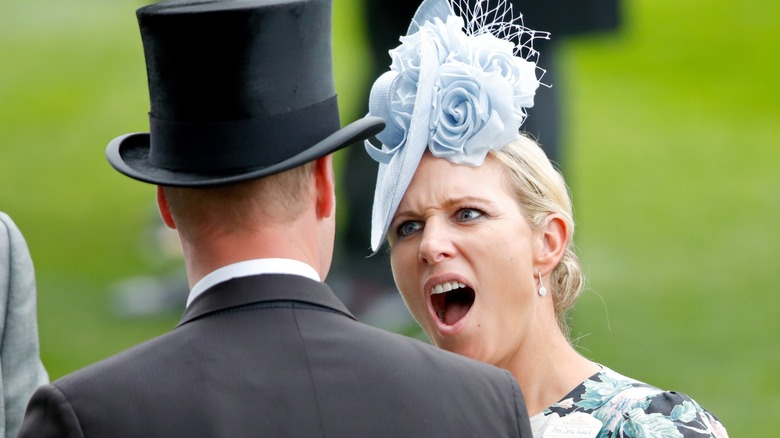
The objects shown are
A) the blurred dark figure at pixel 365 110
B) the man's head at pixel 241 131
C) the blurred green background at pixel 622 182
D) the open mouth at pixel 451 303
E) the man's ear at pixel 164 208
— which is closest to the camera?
the man's head at pixel 241 131

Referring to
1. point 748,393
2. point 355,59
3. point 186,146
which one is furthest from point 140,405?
point 355,59

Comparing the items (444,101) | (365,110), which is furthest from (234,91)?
(365,110)

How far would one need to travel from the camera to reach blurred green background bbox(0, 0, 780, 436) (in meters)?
7.50

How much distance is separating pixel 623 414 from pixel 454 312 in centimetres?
48

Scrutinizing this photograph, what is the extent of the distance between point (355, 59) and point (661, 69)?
2.50m

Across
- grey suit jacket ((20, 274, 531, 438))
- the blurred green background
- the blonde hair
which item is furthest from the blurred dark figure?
grey suit jacket ((20, 274, 531, 438))

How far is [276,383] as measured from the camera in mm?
1859

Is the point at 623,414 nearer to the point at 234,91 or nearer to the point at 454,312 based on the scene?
the point at 454,312

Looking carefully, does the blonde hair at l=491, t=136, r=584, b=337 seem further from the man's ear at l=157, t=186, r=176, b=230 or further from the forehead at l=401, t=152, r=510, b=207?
the man's ear at l=157, t=186, r=176, b=230

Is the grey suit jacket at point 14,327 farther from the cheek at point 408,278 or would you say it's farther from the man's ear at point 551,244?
the man's ear at point 551,244

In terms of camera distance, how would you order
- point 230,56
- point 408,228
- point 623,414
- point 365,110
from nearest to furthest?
point 230,56 < point 623,414 < point 408,228 < point 365,110

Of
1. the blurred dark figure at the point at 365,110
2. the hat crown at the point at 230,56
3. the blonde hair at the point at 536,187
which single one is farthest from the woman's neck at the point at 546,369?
the blurred dark figure at the point at 365,110

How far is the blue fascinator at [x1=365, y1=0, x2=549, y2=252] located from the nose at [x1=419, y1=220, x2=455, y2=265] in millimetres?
95

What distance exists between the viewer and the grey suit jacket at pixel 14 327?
281 cm
